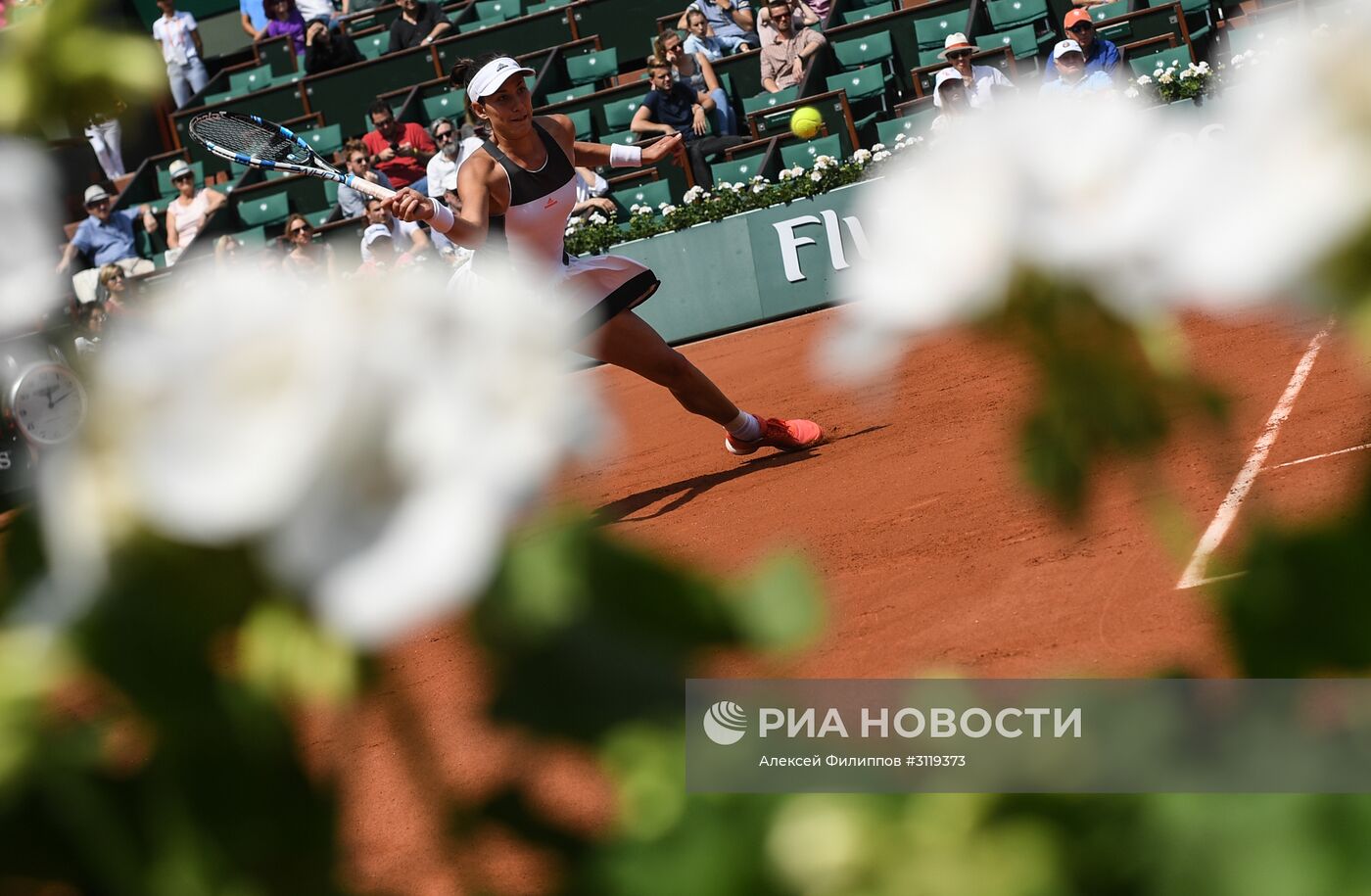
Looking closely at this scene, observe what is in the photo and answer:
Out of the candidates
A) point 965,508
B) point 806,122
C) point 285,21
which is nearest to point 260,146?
point 965,508

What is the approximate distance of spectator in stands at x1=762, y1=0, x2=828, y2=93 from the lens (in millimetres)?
13641

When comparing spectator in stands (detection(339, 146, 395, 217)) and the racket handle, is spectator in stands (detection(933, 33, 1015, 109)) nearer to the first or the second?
spectator in stands (detection(339, 146, 395, 217))

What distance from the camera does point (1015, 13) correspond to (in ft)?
45.0

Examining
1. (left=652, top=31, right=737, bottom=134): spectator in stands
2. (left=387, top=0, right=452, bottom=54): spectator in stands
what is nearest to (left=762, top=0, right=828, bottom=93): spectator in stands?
(left=652, top=31, right=737, bottom=134): spectator in stands

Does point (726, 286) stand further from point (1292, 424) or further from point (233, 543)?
point (233, 543)

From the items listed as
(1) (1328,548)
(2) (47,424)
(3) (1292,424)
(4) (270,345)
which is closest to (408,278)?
(4) (270,345)

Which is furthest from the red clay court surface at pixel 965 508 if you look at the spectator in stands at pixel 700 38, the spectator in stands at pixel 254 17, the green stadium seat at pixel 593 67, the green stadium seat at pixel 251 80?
the spectator in stands at pixel 254 17

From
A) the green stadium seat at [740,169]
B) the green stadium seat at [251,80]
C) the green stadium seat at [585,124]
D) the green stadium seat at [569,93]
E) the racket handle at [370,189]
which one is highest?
the green stadium seat at [251,80]

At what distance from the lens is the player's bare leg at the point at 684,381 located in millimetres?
6031

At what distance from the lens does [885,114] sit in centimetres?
1374

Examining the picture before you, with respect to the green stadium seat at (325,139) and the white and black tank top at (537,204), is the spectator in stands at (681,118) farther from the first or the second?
the white and black tank top at (537,204)

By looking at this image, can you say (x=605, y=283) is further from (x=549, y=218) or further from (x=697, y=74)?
(x=697, y=74)

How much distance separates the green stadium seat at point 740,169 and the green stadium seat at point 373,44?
6.43 meters

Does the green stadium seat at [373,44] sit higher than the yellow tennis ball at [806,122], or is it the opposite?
the green stadium seat at [373,44]
